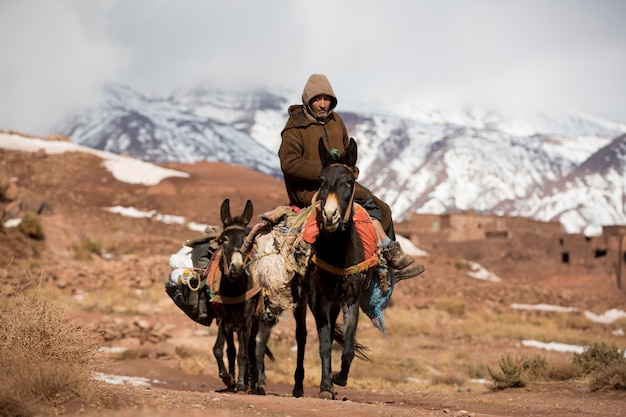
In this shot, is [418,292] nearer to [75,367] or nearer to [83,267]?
[83,267]

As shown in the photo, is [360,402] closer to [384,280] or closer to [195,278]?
[384,280]

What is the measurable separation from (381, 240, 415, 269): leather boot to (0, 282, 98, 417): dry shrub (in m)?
3.23

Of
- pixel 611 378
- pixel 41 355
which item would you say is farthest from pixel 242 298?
pixel 611 378

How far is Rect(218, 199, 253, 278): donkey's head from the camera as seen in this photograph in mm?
12211

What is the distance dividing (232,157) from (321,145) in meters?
189

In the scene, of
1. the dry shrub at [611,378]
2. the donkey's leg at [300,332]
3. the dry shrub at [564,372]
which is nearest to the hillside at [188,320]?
the dry shrub at [611,378]

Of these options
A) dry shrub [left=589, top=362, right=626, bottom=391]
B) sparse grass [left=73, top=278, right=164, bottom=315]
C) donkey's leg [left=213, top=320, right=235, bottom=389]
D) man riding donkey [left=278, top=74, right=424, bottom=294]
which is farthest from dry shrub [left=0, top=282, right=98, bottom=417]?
sparse grass [left=73, top=278, right=164, bottom=315]

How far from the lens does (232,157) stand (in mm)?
197500

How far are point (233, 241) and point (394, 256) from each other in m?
2.90

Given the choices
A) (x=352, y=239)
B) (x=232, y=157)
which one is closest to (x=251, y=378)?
(x=352, y=239)

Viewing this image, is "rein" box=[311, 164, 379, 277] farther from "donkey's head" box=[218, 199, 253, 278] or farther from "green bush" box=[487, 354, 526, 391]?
"green bush" box=[487, 354, 526, 391]

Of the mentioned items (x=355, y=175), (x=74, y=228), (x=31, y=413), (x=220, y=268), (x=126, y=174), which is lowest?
(x=31, y=413)

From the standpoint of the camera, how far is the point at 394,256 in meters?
10.3

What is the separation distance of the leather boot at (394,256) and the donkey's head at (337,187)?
2.62 feet
